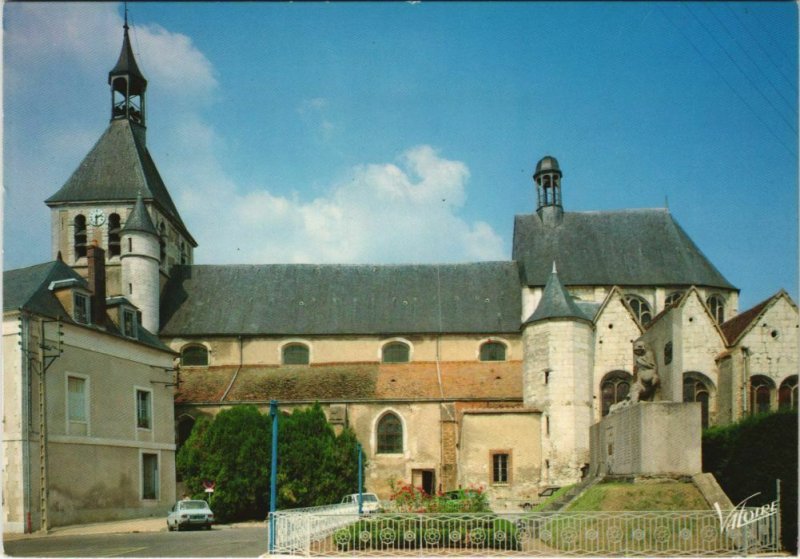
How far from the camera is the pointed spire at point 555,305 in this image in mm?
31016

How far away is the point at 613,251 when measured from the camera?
3644 cm

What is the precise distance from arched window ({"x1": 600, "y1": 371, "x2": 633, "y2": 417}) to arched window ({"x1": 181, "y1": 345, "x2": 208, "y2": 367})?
1707 centimetres

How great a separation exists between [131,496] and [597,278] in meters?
20.8

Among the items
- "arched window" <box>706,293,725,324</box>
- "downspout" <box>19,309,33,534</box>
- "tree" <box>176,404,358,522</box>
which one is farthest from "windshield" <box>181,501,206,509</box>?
"arched window" <box>706,293,725,324</box>

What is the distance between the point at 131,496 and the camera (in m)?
26.1

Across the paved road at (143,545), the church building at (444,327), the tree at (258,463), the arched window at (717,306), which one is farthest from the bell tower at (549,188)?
the paved road at (143,545)

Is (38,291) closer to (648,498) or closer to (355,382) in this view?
(355,382)

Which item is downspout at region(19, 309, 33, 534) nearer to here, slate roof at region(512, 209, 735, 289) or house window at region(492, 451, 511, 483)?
house window at region(492, 451, 511, 483)

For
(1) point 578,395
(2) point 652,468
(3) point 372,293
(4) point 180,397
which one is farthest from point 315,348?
(2) point 652,468

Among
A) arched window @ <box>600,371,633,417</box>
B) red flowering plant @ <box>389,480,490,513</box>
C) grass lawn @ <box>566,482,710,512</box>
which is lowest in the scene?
red flowering plant @ <box>389,480,490,513</box>

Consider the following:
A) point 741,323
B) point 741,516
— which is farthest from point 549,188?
point 741,516

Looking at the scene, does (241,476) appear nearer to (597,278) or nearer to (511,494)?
(511,494)

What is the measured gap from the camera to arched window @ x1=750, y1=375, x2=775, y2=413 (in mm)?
27219

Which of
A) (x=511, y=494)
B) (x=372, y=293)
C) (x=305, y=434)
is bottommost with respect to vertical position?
(x=511, y=494)
